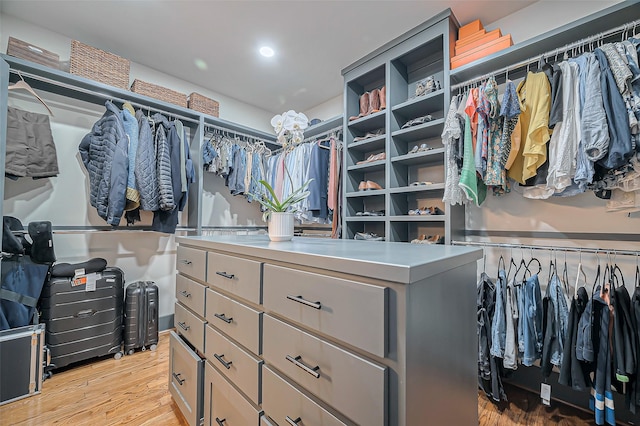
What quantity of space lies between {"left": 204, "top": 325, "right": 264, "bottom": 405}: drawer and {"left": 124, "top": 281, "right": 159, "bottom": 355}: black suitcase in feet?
4.80

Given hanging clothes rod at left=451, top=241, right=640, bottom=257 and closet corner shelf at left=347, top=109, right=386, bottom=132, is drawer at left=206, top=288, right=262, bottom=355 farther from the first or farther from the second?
closet corner shelf at left=347, top=109, right=386, bottom=132

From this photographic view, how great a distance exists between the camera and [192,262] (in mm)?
1403

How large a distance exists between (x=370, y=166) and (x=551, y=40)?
1.42 metres

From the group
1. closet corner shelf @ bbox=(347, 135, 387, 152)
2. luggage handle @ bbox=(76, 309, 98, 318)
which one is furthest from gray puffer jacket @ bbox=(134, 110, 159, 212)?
closet corner shelf @ bbox=(347, 135, 387, 152)

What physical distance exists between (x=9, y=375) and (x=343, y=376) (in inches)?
86.6

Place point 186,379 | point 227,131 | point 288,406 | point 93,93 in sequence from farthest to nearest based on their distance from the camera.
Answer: point 227,131, point 93,93, point 186,379, point 288,406

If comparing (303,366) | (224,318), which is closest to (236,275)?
(224,318)

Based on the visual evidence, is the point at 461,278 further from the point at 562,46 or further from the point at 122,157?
the point at 122,157

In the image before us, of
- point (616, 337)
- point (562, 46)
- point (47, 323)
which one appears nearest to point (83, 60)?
point (47, 323)

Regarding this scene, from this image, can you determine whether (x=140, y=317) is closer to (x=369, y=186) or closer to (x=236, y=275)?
(x=236, y=275)

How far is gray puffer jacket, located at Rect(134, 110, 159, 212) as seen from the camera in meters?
2.26

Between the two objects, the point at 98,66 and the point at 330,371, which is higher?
the point at 98,66

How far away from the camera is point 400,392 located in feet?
1.95

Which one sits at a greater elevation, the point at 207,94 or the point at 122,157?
the point at 207,94
